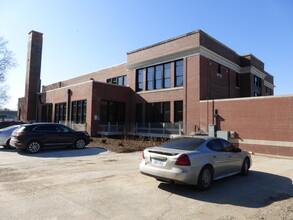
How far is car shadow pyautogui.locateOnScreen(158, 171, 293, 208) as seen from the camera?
5473 millimetres

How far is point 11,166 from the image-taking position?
29.9ft

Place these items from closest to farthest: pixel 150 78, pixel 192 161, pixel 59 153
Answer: pixel 192 161, pixel 59 153, pixel 150 78

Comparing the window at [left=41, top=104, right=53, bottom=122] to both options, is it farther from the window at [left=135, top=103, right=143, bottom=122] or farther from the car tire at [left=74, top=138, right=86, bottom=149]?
the car tire at [left=74, top=138, right=86, bottom=149]

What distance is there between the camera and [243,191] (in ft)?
20.5

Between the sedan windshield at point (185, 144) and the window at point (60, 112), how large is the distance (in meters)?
22.3

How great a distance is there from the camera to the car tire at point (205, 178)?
20.0ft

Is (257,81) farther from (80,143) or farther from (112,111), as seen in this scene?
(80,143)

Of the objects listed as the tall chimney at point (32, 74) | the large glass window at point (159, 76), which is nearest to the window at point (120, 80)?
the large glass window at point (159, 76)

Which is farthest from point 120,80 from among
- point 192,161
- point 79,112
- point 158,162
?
point 192,161

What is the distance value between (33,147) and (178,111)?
42.2 ft

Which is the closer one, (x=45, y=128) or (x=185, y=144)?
(x=185, y=144)

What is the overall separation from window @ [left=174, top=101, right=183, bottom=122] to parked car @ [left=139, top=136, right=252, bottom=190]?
43.6ft

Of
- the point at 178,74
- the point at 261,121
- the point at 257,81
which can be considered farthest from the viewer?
the point at 257,81


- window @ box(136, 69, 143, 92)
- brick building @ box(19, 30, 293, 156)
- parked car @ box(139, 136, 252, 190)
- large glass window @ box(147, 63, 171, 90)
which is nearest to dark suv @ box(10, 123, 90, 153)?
brick building @ box(19, 30, 293, 156)
